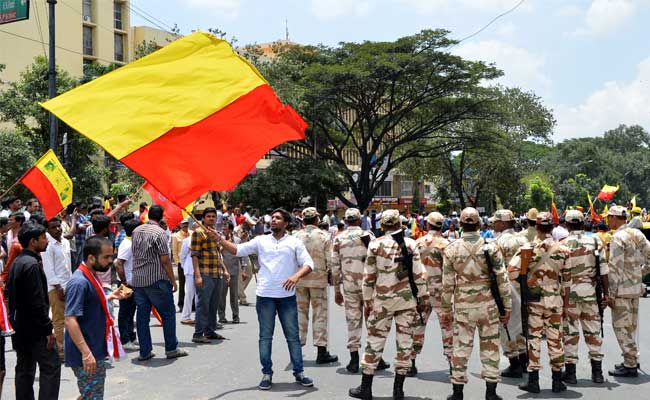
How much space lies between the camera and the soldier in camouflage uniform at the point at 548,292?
23.5ft

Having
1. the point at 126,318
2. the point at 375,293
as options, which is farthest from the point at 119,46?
the point at 375,293

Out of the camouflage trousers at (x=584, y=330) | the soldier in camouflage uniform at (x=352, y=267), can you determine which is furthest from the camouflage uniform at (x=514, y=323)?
the soldier in camouflage uniform at (x=352, y=267)

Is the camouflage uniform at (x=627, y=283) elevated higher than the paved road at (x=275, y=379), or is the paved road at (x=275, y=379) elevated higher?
Answer: the camouflage uniform at (x=627, y=283)

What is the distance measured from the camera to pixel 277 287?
7332 millimetres

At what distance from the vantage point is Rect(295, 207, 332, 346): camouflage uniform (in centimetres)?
862

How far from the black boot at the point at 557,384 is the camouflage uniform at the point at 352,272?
2.32m

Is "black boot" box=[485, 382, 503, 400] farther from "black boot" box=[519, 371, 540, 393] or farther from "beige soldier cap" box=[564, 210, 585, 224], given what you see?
"beige soldier cap" box=[564, 210, 585, 224]

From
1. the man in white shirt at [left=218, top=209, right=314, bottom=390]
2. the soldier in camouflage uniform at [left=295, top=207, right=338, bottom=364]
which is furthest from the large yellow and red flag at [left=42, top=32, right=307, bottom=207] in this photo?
the soldier in camouflage uniform at [left=295, top=207, right=338, bottom=364]

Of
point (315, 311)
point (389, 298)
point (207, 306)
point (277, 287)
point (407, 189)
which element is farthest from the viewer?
point (407, 189)

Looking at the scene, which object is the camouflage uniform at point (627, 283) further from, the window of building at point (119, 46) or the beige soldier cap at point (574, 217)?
the window of building at point (119, 46)

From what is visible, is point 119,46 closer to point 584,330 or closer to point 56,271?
point 56,271

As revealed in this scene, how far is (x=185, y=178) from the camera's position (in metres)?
6.21

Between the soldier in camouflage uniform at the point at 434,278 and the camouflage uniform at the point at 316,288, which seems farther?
the camouflage uniform at the point at 316,288

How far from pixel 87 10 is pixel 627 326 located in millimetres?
57248
